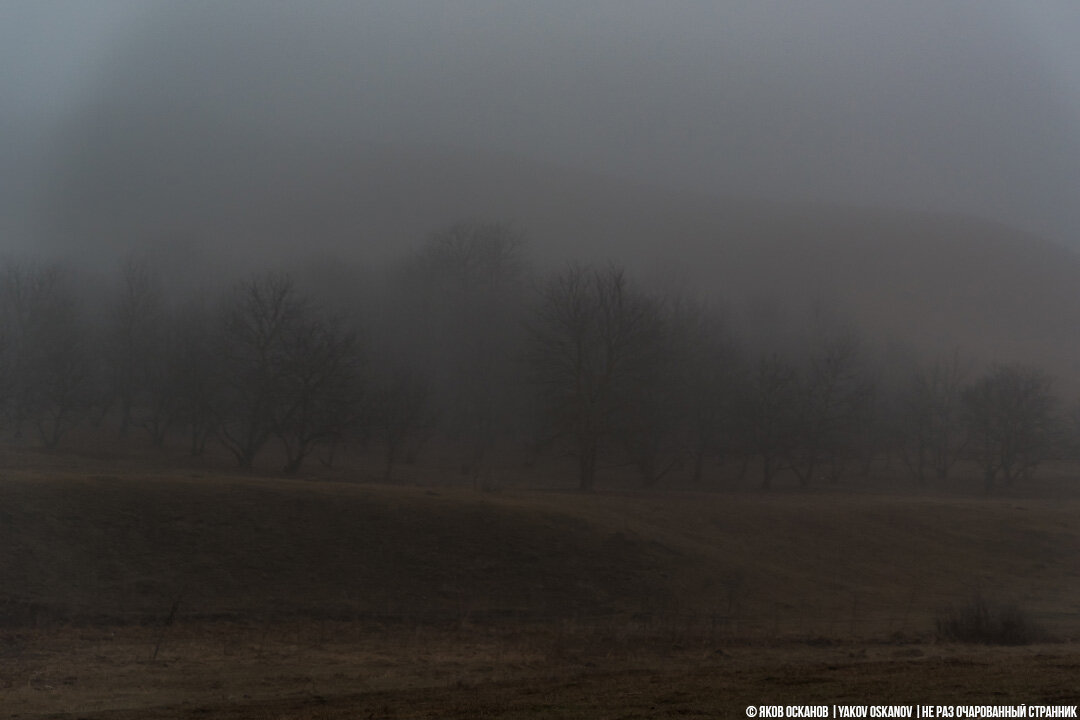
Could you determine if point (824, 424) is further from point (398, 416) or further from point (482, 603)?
point (482, 603)

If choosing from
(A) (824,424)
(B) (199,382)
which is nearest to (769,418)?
(A) (824,424)

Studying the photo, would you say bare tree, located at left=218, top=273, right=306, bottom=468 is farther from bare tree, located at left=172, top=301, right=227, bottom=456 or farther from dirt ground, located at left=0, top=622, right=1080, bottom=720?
dirt ground, located at left=0, top=622, right=1080, bottom=720

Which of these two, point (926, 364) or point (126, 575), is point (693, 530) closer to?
point (126, 575)

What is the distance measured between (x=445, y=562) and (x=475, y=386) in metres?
51.4

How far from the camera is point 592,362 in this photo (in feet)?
193

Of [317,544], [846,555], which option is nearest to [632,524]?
[846,555]

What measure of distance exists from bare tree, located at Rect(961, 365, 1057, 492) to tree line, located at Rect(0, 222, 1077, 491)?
0.18 meters

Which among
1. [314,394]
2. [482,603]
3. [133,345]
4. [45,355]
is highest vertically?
[133,345]

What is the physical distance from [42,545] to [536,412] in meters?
49.2

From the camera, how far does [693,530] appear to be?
3644cm

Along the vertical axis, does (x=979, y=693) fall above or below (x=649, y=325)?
below

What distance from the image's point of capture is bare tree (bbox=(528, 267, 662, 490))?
5497 centimetres

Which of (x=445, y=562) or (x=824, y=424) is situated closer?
(x=445, y=562)

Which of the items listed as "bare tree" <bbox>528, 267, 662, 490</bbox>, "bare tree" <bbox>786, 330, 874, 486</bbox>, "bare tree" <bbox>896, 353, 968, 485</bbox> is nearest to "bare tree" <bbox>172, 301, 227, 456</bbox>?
"bare tree" <bbox>528, 267, 662, 490</bbox>
